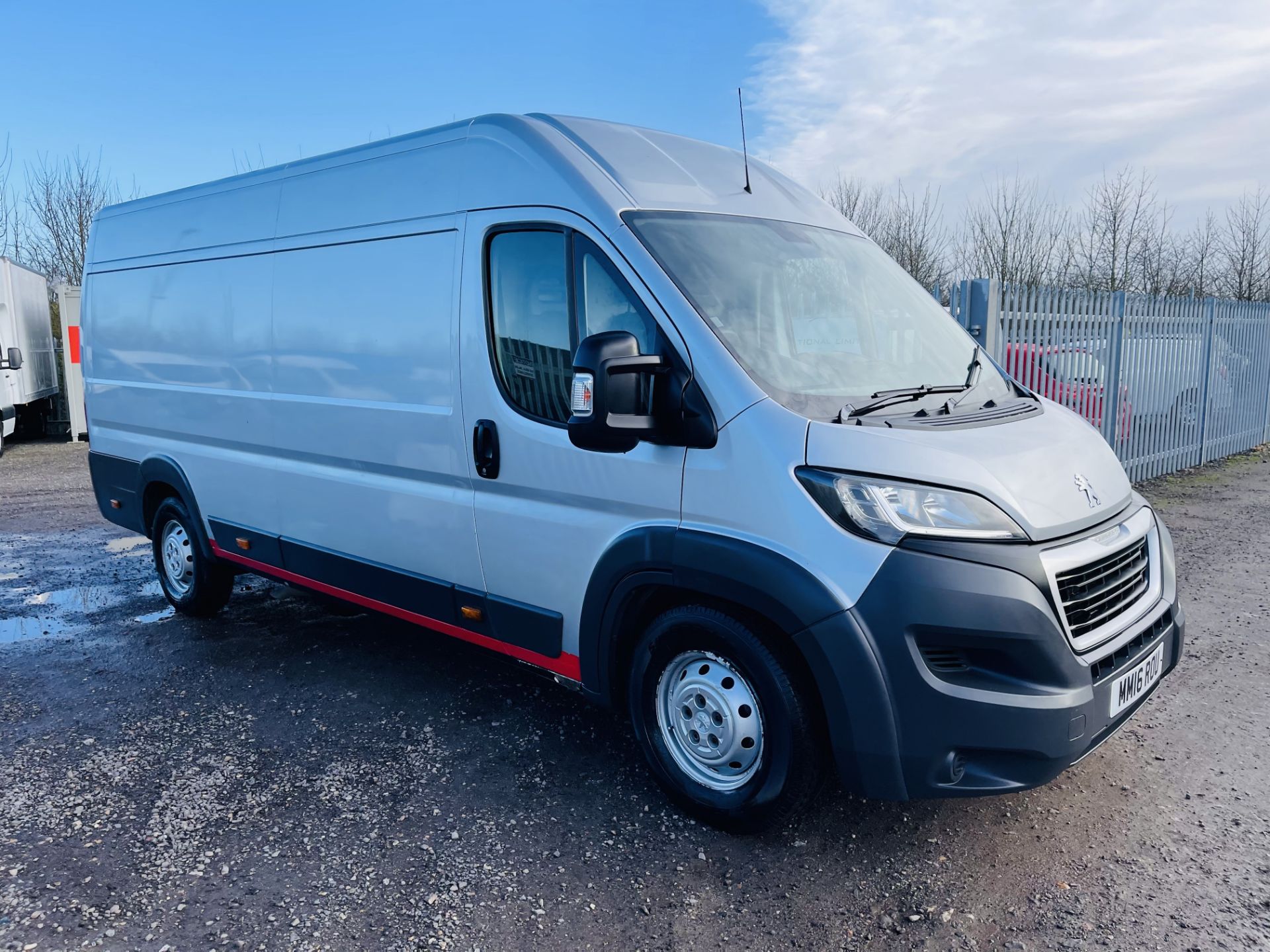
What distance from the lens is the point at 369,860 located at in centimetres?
324

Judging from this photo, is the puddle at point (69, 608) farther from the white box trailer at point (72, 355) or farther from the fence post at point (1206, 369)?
the fence post at point (1206, 369)

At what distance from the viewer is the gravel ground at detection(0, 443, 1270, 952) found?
113 inches

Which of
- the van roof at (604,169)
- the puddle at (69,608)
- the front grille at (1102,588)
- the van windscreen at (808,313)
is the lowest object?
the puddle at (69,608)

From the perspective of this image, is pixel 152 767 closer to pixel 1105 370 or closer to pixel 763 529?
pixel 763 529

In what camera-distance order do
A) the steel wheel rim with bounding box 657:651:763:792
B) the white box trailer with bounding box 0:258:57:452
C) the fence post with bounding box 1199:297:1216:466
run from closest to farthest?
the steel wheel rim with bounding box 657:651:763:792, the fence post with bounding box 1199:297:1216:466, the white box trailer with bounding box 0:258:57:452

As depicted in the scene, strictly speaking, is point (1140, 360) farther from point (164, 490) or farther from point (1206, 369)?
point (164, 490)

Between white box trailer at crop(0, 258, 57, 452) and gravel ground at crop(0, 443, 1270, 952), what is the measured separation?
10755mm

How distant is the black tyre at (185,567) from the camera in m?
5.89

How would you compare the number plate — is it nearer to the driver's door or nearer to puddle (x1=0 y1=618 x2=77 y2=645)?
the driver's door

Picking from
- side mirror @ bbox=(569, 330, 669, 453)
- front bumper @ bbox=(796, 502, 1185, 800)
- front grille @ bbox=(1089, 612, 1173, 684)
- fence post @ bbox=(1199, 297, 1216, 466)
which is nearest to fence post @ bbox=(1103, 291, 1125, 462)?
fence post @ bbox=(1199, 297, 1216, 466)

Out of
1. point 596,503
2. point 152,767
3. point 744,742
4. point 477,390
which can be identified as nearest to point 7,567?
point 152,767

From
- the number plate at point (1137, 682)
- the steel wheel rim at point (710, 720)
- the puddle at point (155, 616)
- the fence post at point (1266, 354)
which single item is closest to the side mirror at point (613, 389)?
the steel wheel rim at point (710, 720)

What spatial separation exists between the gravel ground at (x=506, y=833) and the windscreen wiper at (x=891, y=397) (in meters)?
1.49

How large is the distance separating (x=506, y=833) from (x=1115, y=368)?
880cm
